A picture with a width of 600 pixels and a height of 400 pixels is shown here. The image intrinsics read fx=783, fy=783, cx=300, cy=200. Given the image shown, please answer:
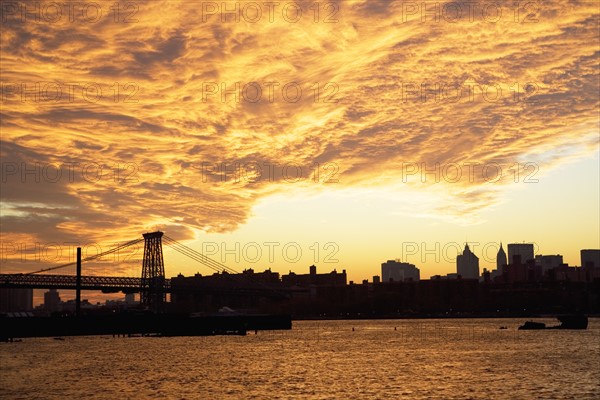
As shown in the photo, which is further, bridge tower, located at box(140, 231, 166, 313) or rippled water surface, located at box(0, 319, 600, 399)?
bridge tower, located at box(140, 231, 166, 313)

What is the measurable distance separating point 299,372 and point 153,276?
91.9 m

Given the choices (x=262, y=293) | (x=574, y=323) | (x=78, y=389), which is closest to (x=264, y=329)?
(x=262, y=293)

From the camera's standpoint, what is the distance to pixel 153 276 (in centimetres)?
16088

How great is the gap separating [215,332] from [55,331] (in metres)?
30.2

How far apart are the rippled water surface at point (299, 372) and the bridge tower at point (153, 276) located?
4231 cm

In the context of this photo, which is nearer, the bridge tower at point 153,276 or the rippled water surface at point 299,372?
the rippled water surface at point 299,372

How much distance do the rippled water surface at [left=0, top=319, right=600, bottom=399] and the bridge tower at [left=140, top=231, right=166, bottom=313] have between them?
42.3 m

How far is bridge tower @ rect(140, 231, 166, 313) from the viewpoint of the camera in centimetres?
15588

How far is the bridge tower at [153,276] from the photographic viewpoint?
156m

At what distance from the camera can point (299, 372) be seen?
74.0 meters

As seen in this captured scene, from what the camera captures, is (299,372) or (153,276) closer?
(299,372)

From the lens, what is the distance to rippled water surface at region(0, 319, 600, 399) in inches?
2315

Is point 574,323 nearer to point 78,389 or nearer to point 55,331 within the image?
point 55,331

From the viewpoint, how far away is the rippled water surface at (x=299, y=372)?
58.8 m
